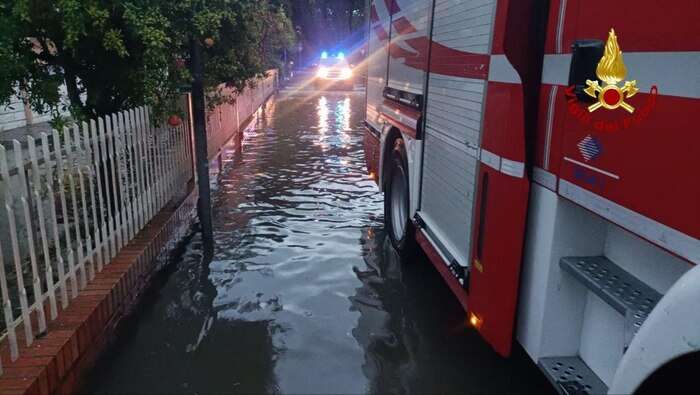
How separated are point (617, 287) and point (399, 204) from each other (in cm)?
385

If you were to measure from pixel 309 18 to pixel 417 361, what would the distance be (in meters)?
38.5

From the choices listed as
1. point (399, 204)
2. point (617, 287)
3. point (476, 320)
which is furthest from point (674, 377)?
point (399, 204)

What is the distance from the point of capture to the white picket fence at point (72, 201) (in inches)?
127

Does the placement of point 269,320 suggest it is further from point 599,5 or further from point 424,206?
point 599,5

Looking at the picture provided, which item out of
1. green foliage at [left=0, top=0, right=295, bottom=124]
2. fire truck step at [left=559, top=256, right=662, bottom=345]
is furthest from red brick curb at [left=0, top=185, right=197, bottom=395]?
fire truck step at [left=559, top=256, right=662, bottom=345]

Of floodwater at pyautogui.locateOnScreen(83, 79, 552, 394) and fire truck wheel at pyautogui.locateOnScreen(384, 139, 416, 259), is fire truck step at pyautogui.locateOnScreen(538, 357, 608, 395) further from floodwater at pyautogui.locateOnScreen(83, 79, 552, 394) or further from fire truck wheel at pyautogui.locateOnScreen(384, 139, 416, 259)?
fire truck wheel at pyautogui.locateOnScreen(384, 139, 416, 259)

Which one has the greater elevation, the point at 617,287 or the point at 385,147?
the point at 617,287

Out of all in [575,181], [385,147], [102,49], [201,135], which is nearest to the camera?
[575,181]

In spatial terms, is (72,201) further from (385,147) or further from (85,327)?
(385,147)

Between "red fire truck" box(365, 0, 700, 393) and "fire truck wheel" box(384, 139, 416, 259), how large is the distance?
3.64 feet

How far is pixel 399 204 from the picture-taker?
6.05m

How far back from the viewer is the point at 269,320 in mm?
4410

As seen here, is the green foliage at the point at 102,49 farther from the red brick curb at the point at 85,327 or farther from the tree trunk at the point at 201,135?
the red brick curb at the point at 85,327

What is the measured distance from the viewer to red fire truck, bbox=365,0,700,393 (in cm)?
181
